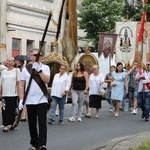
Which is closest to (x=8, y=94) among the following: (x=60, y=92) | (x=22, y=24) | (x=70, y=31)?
(x=60, y=92)

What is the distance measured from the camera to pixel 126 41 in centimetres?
3091

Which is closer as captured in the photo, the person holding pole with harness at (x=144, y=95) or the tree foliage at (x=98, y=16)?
the person holding pole with harness at (x=144, y=95)

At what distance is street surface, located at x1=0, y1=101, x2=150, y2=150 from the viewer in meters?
11.5

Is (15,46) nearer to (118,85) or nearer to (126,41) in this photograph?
(126,41)

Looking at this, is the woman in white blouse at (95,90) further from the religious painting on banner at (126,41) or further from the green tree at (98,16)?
the green tree at (98,16)

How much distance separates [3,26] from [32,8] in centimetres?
359

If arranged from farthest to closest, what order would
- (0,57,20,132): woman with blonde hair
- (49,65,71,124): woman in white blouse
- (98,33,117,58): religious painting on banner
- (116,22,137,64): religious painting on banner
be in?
1. (116,22,137,64): religious painting on banner
2. (98,33,117,58): religious painting on banner
3. (49,65,71,124): woman in white blouse
4. (0,57,20,132): woman with blonde hair

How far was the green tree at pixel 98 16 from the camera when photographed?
41812mm

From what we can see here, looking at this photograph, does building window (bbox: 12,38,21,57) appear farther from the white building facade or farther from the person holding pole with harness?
the person holding pole with harness

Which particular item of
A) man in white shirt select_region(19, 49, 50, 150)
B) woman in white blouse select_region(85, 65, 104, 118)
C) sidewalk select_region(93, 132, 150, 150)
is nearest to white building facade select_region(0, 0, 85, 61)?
woman in white blouse select_region(85, 65, 104, 118)

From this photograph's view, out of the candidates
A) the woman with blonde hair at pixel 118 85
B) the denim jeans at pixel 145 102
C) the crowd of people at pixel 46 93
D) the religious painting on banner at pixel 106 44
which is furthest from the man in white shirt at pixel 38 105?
the religious painting on banner at pixel 106 44

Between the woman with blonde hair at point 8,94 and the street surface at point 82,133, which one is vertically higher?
the woman with blonde hair at point 8,94

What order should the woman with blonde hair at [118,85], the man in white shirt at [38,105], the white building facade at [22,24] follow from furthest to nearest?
the white building facade at [22,24]
the woman with blonde hair at [118,85]
the man in white shirt at [38,105]

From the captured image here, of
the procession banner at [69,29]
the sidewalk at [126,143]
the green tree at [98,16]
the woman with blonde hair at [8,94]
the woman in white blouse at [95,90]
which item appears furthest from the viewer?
the green tree at [98,16]
